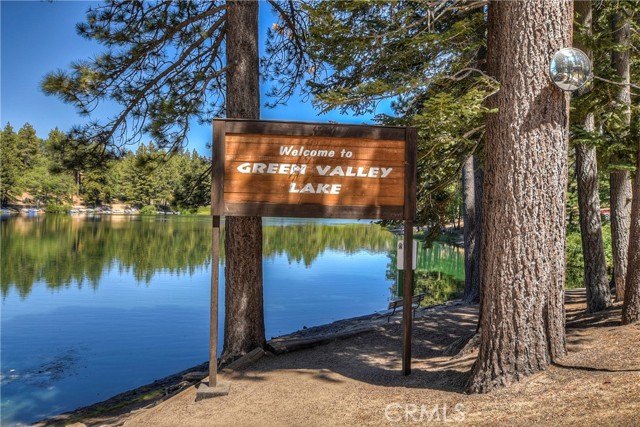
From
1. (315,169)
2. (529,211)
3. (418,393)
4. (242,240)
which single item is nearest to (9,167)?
(242,240)

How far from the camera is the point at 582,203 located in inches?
307

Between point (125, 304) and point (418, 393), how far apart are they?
521 inches

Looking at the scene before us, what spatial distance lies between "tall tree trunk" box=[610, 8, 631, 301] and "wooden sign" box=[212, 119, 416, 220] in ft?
12.9

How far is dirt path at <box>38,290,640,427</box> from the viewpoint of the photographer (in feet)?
12.0

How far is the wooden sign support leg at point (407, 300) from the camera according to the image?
5.46 m

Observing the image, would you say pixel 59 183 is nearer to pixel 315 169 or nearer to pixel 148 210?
pixel 148 210

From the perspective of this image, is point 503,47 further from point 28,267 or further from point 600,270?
point 28,267

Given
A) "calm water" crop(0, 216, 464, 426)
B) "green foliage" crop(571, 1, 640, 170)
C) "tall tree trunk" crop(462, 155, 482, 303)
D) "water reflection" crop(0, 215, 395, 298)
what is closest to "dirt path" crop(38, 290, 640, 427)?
"green foliage" crop(571, 1, 640, 170)

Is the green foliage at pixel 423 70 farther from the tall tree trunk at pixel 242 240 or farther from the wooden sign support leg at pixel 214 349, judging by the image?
the wooden sign support leg at pixel 214 349

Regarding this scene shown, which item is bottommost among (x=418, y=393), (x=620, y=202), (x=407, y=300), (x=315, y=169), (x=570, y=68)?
(x=418, y=393)

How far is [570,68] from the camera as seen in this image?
4.28m

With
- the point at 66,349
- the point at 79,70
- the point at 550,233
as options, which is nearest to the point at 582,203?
the point at 550,233

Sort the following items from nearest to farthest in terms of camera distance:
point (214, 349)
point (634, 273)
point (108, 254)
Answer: point (634, 273), point (214, 349), point (108, 254)

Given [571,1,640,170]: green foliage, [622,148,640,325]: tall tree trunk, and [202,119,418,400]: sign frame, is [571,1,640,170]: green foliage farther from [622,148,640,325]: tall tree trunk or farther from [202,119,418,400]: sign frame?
[202,119,418,400]: sign frame
